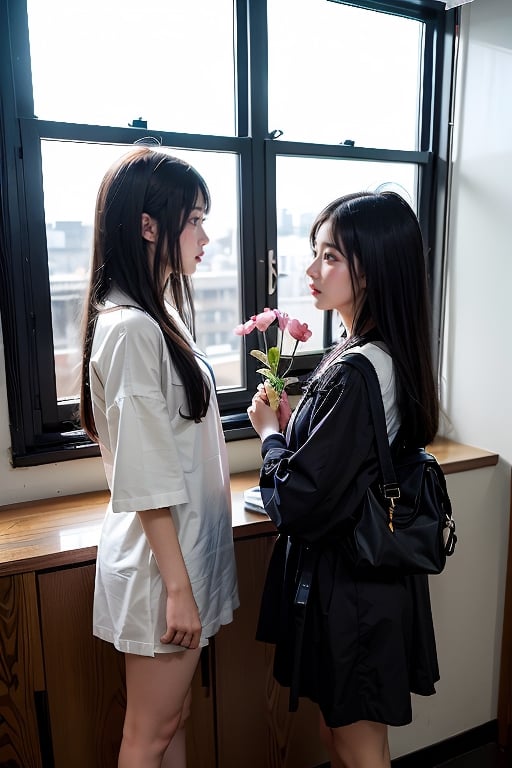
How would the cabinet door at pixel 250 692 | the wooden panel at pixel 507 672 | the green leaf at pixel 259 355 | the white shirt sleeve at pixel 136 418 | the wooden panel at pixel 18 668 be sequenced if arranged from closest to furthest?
the white shirt sleeve at pixel 136 418, the wooden panel at pixel 18 668, the green leaf at pixel 259 355, the cabinet door at pixel 250 692, the wooden panel at pixel 507 672

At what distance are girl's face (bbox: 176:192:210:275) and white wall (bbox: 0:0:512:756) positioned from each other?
0.82m

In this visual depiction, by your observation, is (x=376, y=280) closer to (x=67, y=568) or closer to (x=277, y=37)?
(x=67, y=568)

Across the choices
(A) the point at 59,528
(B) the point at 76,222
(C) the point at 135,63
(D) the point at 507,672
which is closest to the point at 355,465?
(A) the point at 59,528

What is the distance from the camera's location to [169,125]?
1741 millimetres

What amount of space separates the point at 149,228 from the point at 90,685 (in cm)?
100

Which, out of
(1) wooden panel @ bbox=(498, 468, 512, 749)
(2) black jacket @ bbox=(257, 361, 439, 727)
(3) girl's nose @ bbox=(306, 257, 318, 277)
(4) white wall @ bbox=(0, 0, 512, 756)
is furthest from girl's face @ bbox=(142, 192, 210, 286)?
(1) wooden panel @ bbox=(498, 468, 512, 749)

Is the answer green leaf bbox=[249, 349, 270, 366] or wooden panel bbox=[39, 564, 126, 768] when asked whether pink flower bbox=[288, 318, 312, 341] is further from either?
wooden panel bbox=[39, 564, 126, 768]

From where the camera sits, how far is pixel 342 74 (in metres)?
2.02

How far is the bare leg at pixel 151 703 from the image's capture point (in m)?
1.14

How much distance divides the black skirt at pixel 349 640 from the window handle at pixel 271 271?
3.05ft

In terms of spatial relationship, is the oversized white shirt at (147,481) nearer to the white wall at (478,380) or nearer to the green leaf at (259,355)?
the green leaf at (259,355)

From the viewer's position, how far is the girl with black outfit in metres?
1.11

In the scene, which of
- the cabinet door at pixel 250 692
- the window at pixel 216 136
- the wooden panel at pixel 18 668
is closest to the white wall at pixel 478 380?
the window at pixel 216 136

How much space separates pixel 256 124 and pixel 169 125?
0.26 meters
